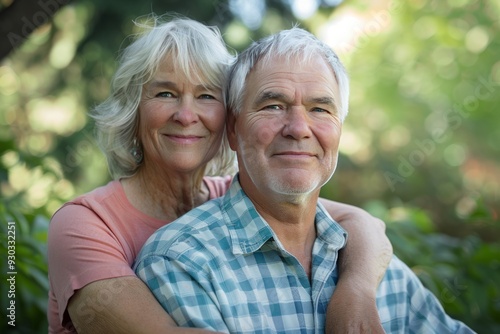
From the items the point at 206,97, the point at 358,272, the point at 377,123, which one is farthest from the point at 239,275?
the point at 377,123

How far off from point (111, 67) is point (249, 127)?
11.8 ft

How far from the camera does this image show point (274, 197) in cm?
203

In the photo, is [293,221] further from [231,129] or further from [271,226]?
[231,129]

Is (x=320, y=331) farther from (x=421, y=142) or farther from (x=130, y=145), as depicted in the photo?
(x=421, y=142)

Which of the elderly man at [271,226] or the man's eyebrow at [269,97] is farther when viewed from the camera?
the man's eyebrow at [269,97]

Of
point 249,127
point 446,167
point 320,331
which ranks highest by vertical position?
point 249,127

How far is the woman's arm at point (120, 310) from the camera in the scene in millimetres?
1772

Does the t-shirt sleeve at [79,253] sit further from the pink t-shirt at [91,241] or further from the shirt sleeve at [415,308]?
the shirt sleeve at [415,308]

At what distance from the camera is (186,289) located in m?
1.83

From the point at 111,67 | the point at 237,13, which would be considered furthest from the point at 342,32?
the point at 111,67

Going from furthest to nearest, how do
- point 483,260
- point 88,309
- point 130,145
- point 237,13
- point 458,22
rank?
point 458,22, point 237,13, point 483,260, point 130,145, point 88,309

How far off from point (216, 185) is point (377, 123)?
5499 mm

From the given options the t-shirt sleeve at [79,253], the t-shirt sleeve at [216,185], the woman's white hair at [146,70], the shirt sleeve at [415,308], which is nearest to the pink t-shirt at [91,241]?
the t-shirt sleeve at [79,253]

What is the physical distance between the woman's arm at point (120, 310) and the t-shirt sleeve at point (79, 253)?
3cm
